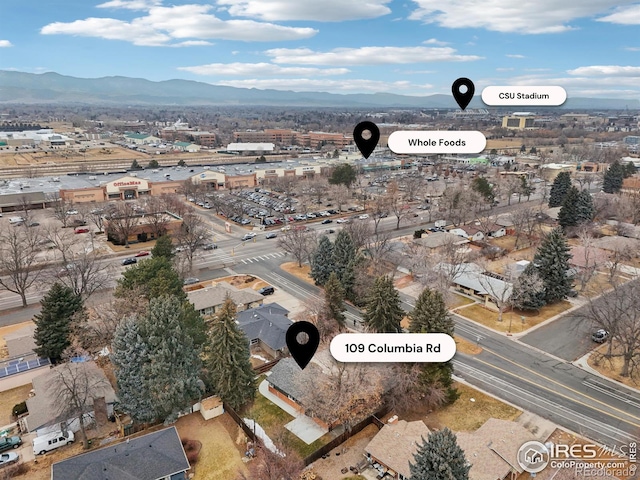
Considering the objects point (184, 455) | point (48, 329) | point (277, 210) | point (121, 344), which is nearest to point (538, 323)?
point (184, 455)

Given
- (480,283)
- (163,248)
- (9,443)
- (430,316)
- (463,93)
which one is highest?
(463,93)

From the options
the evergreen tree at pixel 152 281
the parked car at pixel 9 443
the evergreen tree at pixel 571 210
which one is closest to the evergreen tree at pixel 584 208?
the evergreen tree at pixel 571 210

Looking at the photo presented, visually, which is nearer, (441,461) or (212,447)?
(441,461)

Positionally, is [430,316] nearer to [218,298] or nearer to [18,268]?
[218,298]

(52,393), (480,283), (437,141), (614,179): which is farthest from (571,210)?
(52,393)

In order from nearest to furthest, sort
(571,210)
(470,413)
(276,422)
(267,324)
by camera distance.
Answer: (276,422), (470,413), (267,324), (571,210)

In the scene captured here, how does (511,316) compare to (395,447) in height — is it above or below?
below

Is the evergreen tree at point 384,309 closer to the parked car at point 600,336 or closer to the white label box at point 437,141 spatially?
the parked car at point 600,336
